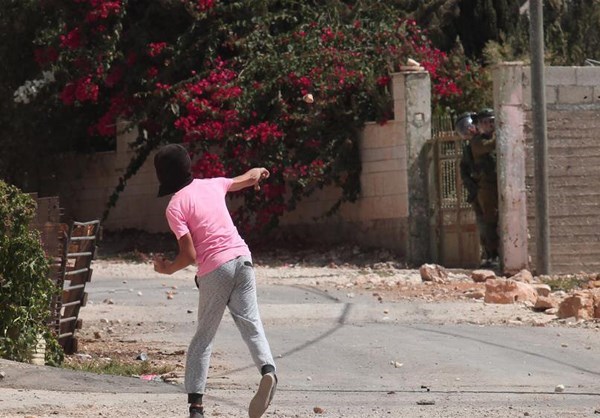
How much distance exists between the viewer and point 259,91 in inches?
808

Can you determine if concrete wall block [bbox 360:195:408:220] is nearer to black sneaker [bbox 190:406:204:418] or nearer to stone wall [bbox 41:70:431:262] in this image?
stone wall [bbox 41:70:431:262]

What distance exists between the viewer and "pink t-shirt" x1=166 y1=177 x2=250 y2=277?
7.64m

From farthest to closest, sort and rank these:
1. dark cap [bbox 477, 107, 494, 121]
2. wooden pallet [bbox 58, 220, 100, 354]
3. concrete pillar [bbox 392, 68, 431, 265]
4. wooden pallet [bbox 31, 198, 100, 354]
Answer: concrete pillar [bbox 392, 68, 431, 265], dark cap [bbox 477, 107, 494, 121], wooden pallet [bbox 58, 220, 100, 354], wooden pallet [bbox 31, 198, 100, 354]

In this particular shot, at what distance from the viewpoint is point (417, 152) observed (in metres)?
19.5

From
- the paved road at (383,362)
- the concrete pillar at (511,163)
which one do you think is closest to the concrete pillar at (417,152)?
the concrete pillar at (511,163)

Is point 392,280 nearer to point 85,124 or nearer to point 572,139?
point 572,139

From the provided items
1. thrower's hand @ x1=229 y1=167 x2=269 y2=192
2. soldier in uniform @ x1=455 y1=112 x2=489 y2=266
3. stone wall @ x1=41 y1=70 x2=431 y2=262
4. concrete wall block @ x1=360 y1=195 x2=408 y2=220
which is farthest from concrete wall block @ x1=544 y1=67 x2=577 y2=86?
thrower's hand @ x1=229 y1=167 x2=269 y2=192

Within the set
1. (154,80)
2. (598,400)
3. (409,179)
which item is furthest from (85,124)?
(598,400)

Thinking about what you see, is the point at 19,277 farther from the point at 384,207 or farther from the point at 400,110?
the point at 384,207

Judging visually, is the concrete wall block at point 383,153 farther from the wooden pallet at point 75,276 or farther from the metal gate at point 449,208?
the wooden pallet at point 75,276

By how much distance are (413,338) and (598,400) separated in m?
2.97

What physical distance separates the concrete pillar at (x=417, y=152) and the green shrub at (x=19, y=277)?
10.3 meters

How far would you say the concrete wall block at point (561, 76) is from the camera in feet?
58.8

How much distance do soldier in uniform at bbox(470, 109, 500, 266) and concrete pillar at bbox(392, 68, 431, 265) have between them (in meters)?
1.23
